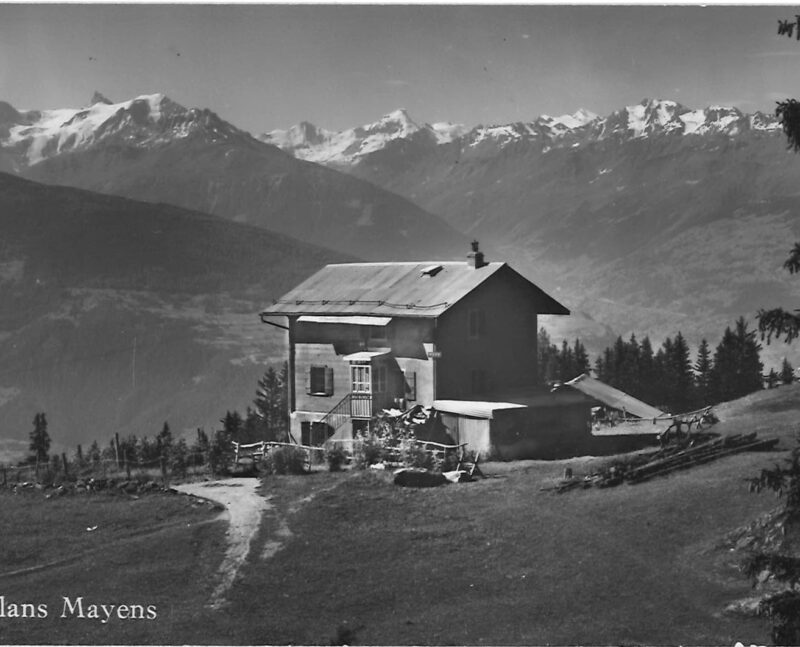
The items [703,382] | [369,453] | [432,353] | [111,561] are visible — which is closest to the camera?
[111,561]

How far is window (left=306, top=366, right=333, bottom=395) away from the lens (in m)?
37.4

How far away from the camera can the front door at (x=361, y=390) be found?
3559 cm

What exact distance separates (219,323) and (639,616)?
126104mm

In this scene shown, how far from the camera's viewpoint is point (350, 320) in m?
36.2

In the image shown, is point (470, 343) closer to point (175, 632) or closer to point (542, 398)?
point (542, 398)

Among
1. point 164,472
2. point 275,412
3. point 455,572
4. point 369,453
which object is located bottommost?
point 455,572

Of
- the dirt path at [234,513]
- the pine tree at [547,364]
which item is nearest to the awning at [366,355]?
the dirt path at [234,513]

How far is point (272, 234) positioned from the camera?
15875cm

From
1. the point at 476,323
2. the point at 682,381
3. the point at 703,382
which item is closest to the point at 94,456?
the point at 476,323

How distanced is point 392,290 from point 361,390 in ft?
12.2

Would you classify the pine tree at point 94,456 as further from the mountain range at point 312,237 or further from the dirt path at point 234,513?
the mountain range at point 312,237

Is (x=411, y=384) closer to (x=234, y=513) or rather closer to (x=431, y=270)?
(x=431, y=270)

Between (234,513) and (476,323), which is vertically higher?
(476,323)

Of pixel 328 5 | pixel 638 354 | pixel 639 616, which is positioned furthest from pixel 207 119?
pixel 639 616
